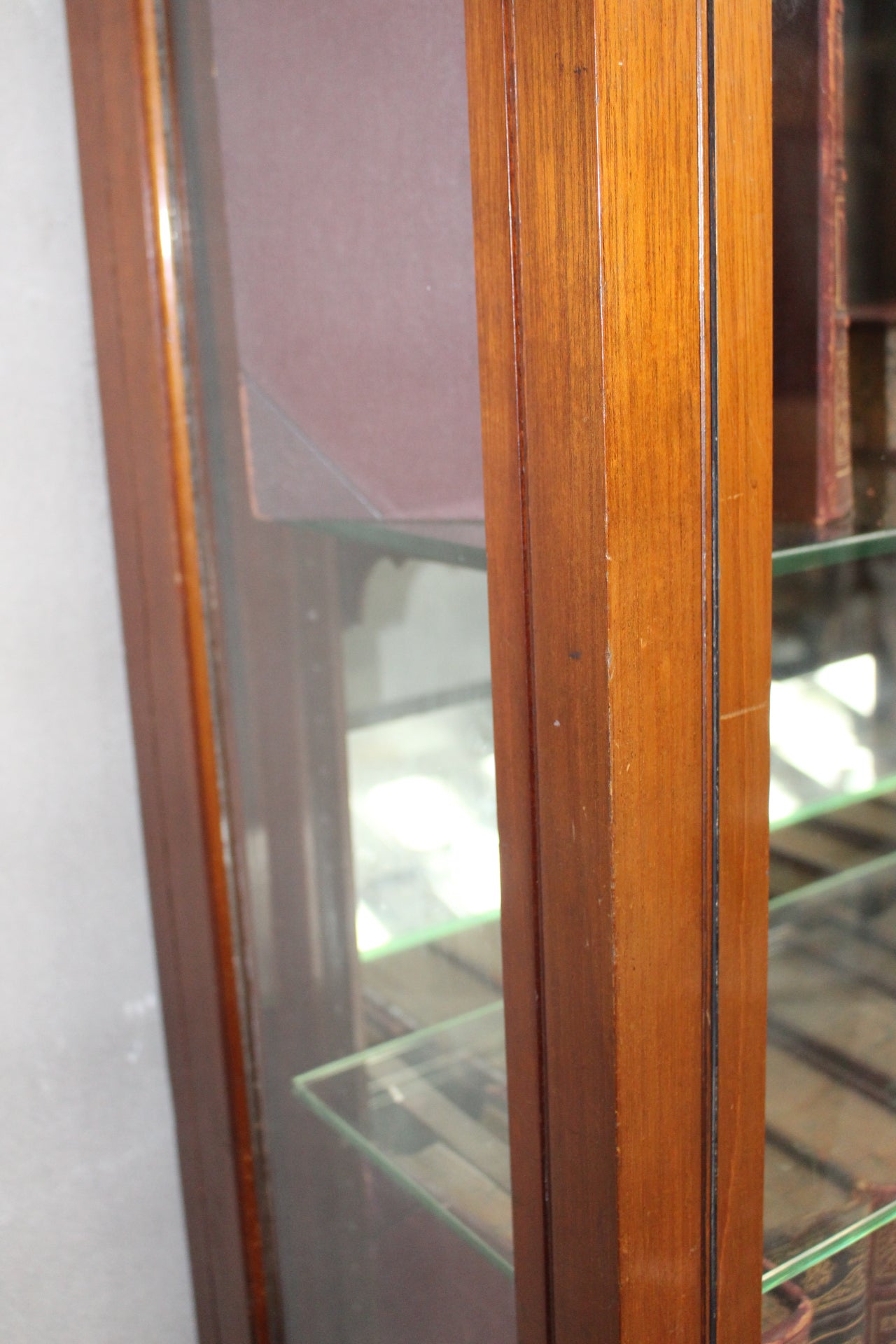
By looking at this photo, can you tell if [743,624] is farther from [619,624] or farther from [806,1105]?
[806,1105]

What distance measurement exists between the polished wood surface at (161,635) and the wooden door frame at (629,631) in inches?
10.9

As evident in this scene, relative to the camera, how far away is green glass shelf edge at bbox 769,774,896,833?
1.30 ft

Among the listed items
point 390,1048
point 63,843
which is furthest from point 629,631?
point 63,843

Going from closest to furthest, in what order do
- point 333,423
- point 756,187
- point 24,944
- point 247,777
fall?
point 756,187
point 333,423
point 247,777
point 24,944

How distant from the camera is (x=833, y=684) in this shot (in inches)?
16.2

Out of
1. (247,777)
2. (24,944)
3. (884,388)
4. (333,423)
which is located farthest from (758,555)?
(24,944)

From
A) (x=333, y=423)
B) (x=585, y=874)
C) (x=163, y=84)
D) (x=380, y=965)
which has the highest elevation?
(x=163, y=84)

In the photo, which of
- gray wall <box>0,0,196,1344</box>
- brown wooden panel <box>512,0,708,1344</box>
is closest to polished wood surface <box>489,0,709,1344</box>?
brown wooden panel <box>512,0,708,1344</box>

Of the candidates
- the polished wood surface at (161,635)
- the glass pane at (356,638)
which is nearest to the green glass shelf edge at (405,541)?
the glass pane at (356,638)

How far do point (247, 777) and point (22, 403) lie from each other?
0.26 metres

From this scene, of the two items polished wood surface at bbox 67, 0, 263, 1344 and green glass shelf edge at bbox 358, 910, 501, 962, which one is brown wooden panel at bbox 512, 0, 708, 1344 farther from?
polished wood surface at bbox 67, 0, 263, 1344

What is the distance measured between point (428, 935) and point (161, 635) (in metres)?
0.23

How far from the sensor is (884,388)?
0.41 metres

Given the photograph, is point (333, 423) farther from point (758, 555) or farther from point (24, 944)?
point (24, 944)
